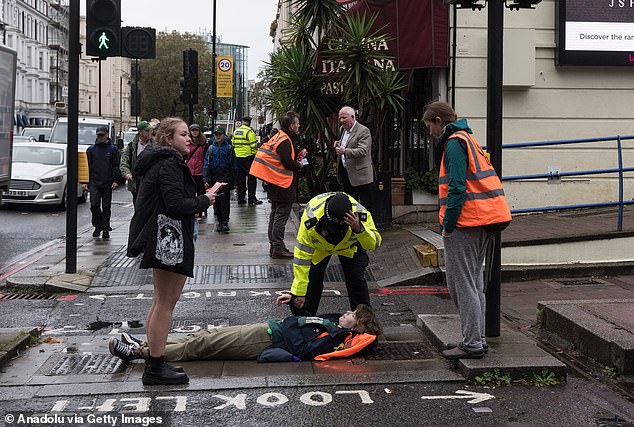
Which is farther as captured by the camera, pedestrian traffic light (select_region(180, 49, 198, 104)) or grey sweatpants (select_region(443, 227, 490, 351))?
pedestrian traffic light (select_region(180, 49, 198, 104))

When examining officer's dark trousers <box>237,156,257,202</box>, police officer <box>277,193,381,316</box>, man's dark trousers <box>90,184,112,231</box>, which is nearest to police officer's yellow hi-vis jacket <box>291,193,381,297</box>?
police officer <box>277,193,381,316</box>

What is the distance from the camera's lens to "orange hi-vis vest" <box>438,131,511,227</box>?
5965 millimetres

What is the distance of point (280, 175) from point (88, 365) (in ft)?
17.7

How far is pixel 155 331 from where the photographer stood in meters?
5.73

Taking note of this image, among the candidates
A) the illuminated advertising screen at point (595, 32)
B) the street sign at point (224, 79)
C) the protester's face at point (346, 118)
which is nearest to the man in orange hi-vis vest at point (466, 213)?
the protester's face at point (346, 118)

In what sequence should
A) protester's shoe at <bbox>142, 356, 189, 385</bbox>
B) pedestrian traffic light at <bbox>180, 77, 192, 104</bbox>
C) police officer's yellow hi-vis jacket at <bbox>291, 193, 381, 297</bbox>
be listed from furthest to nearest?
pedestrian traffic light at <bbox>180, 77, 192, 104</bbox> < police officer's yellow hi-vis jacket at <bbox>291, 193, 381, 297</bbox> < protester's shoe at <bbox>142, 356, 189, 385</bbox>

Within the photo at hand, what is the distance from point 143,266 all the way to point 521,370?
8.74ft

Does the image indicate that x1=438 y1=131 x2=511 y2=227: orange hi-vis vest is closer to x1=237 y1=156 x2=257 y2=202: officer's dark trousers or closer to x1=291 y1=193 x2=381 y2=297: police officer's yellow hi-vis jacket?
x1=291 y1=193 x2=381 y2=297: police officer's yellow hi-vis jacket

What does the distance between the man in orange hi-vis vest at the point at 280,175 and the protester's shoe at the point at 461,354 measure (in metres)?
5.22

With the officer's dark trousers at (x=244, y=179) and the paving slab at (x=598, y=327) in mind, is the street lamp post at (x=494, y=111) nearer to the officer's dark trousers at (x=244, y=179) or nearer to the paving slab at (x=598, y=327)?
the paving slab at (x=598, y=327)

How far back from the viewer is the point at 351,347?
21.0ft

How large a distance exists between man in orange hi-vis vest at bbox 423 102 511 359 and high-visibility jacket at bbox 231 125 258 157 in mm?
13980

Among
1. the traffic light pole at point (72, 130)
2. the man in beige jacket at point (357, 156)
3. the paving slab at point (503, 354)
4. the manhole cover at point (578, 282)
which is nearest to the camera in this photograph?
the paving slab at point (503, 354)

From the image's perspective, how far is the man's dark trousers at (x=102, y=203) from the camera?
1370 cm
